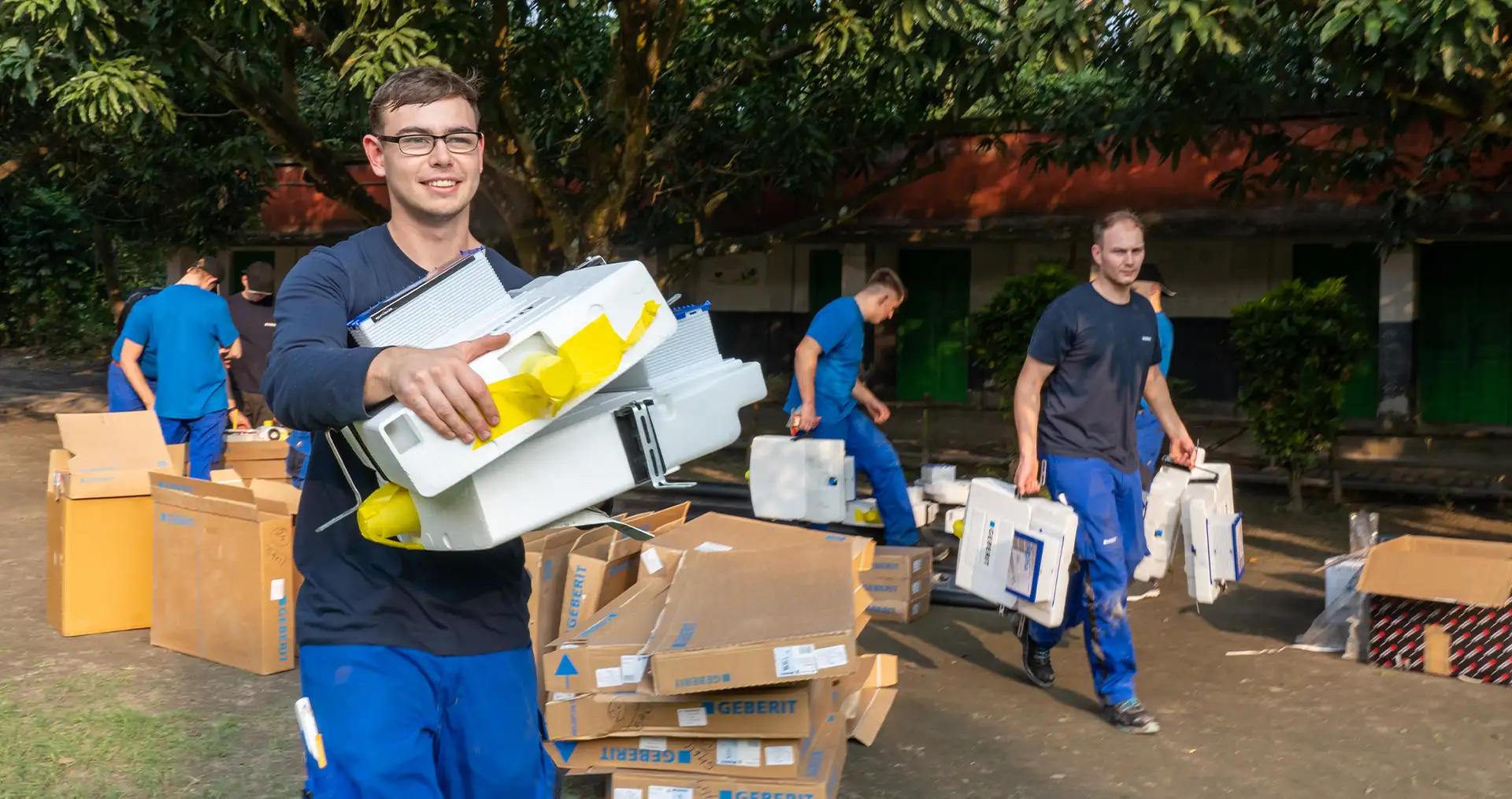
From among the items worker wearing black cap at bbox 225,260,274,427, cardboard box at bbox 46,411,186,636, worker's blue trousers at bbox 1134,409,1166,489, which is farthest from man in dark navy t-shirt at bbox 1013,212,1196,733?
worker wearing black cap at bbox 225,260,274,427

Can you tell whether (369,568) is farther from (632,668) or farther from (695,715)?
(695,715)

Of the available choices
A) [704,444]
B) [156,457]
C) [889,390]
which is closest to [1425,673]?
[704,444]

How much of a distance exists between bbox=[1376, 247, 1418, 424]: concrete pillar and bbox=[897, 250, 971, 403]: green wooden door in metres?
4.53

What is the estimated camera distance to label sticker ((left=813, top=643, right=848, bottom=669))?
3.83 metres

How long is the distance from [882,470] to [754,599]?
4.31 meters

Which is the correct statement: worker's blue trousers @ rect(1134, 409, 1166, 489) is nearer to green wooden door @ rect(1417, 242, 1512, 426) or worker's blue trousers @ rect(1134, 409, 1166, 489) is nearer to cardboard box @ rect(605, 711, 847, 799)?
cardboard box @ rect(605, 711, 847, 799)

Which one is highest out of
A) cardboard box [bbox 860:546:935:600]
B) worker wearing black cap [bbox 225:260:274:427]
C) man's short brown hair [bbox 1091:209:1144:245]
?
man's short brown hair [bbox 1091:209:1144:245]

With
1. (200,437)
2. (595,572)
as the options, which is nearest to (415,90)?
(595,572)

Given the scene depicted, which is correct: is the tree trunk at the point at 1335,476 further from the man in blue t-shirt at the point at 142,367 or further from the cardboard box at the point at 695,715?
the man in blue t-shirt at the point at 142,367

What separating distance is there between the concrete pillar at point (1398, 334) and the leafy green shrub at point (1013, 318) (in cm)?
423

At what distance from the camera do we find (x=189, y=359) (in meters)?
8.23

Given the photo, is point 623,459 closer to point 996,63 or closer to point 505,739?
point 505,739

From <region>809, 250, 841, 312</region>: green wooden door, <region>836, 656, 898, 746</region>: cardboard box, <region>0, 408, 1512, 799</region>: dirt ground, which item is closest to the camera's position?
<region>0, 408, 1512, 799</region>: dirt ground

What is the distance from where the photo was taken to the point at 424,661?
8.05 feet
